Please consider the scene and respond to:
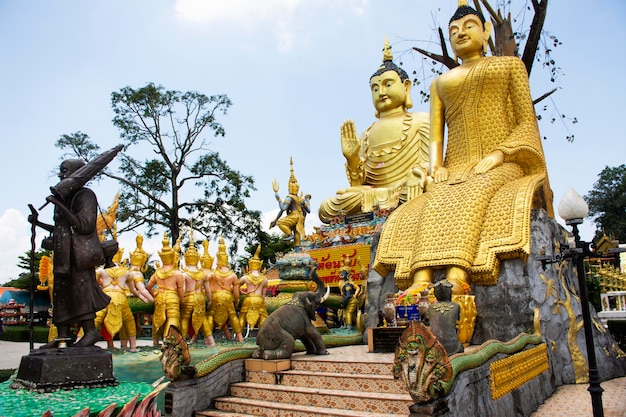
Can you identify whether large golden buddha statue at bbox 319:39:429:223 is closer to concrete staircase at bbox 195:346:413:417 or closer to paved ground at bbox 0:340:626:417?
paved ground at bbox 0:340:626:417

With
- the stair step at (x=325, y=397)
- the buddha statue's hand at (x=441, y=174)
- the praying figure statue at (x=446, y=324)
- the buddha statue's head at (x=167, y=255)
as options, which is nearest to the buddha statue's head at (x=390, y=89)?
the buddha statue's hand at (x=441, y=174)

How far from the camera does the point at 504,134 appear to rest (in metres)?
9.18

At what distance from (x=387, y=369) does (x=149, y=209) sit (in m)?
17.1

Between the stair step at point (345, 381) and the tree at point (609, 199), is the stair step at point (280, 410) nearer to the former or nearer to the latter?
the stair step at point (345, 381)

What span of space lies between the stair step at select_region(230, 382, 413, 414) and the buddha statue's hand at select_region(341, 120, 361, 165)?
33.8ft

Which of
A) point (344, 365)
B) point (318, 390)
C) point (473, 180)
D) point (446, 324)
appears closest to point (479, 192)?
point (473, 180)

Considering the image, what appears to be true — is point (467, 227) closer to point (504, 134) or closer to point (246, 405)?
point (504, 134)

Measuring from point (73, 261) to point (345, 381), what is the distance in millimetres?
2928

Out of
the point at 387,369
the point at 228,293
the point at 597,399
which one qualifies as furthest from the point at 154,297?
the point at 597,399

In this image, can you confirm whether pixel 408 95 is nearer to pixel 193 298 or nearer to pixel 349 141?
pixel 349 141

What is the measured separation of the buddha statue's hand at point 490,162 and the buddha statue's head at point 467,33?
2.16 m

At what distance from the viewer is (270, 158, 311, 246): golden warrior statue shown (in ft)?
58.5

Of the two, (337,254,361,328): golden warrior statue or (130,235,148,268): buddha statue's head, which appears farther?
(337,254,361,328): golden warrior statue

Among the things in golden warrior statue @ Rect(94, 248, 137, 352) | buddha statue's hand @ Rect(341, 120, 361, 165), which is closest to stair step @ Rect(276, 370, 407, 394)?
golden warrior statue @ Rect(94, 248, 137, 352)
